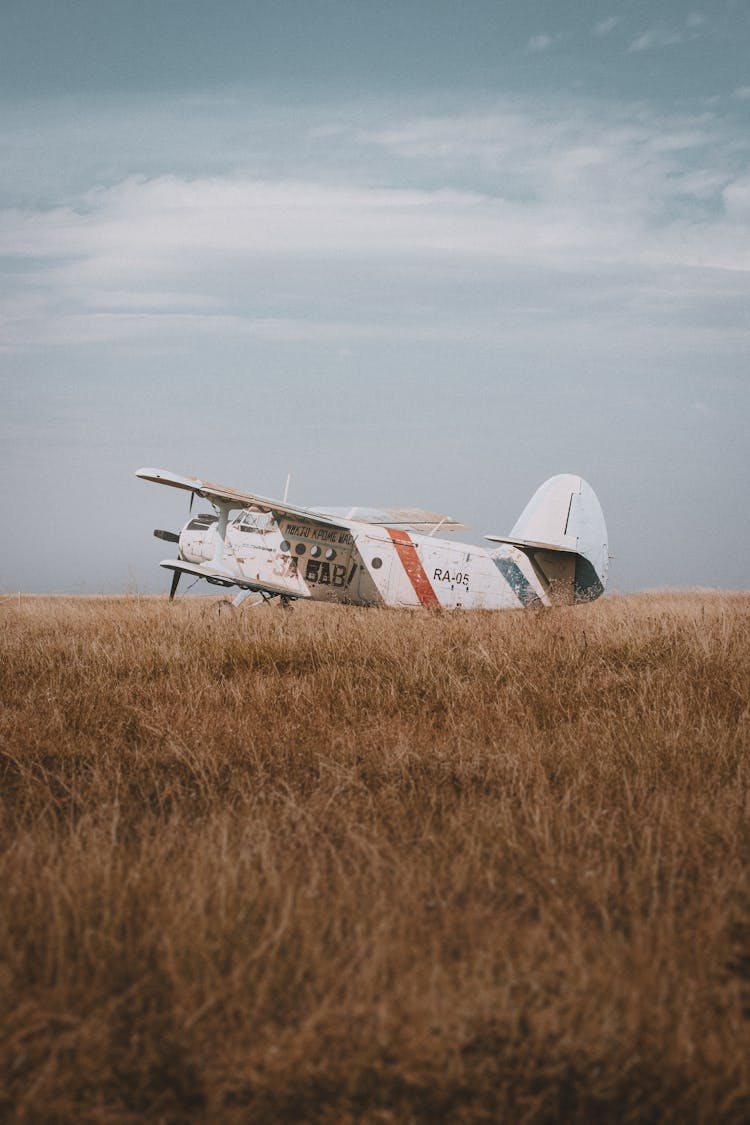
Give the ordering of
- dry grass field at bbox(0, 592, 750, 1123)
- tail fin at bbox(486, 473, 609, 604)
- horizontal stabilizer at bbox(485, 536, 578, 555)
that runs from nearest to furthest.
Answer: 1. dry grass field at bbox(0, 592, 750, 1123)
2. horizontal stabilizer at bbox(485, 536, 578, 555)
3. tail fin at bbox(486, 473, 609, 604)

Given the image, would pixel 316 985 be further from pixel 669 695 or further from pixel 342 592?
pixel 342 592

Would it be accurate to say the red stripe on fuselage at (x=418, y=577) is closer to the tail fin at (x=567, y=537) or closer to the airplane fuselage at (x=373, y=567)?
the airplane fuselage at (x=373, y=567)

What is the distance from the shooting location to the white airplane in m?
15.6

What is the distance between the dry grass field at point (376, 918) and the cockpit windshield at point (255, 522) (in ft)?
36.4

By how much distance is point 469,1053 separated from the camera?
6.18 feet

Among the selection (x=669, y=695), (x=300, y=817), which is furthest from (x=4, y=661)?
(x=669, y=695)

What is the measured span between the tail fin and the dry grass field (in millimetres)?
11084

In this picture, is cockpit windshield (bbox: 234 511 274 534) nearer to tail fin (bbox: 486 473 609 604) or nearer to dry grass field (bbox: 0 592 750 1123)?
tail fin (bbox: 486 473 609 604)

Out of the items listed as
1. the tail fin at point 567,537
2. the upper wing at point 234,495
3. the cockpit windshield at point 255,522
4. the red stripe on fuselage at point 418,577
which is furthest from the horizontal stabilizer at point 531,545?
the cockpit windshield at point 255,522

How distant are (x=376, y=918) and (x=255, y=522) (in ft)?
47.0

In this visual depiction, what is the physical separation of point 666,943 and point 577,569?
47.9 ft

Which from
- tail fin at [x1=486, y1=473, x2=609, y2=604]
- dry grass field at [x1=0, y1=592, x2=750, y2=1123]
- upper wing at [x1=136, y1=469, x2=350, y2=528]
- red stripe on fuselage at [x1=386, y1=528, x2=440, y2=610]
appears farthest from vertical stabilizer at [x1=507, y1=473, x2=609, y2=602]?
dry grass field at [x1=0, y1=592, x2=750, y2=1123]

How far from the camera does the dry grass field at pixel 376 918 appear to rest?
5.90 feet

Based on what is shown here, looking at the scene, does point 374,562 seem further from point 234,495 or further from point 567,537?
point 567,537
